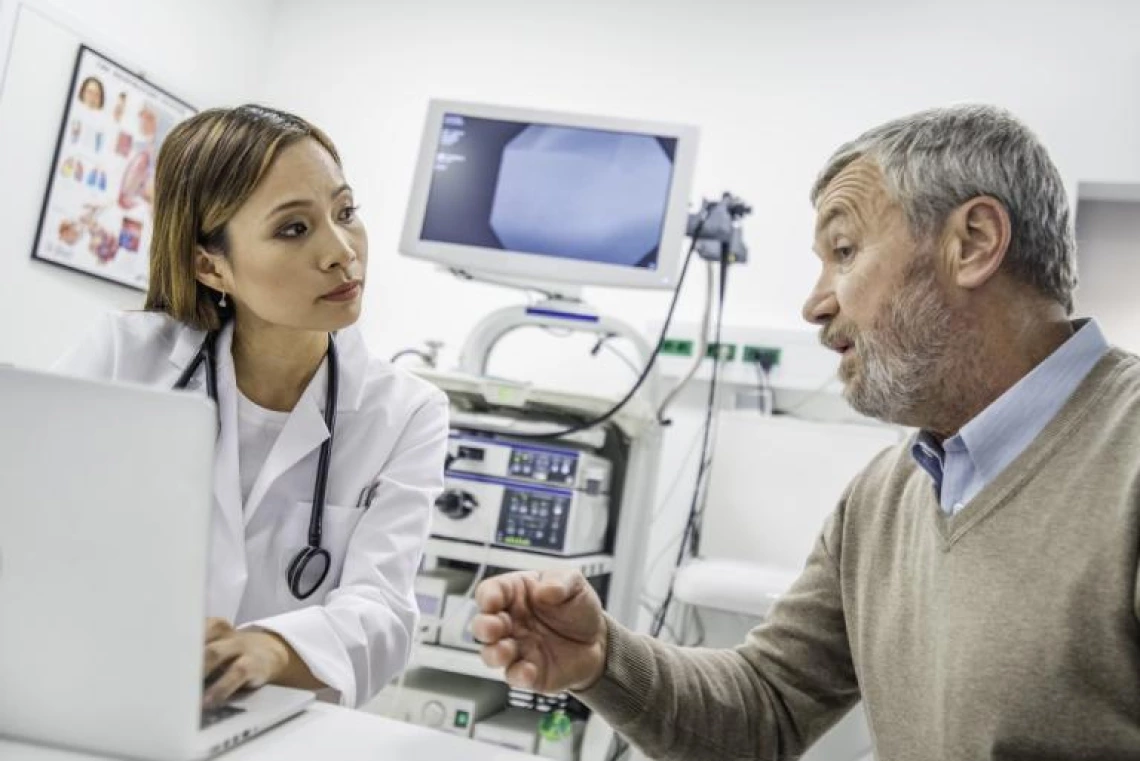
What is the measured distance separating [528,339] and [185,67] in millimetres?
1360

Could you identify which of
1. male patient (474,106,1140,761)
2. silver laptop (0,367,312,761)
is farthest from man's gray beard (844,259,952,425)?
silver laptop (0,367,312,761)

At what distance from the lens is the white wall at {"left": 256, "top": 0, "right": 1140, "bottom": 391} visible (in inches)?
105

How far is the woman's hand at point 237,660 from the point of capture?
2.27 ft

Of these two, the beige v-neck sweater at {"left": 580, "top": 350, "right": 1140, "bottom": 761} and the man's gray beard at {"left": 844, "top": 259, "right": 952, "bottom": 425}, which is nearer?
the beige v-neck sweater at {"left": 580, "top": 350, "right": 1140, "bottom": 761}

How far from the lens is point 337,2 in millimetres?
3387

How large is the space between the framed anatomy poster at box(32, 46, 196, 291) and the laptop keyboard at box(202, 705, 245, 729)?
2.24 meters

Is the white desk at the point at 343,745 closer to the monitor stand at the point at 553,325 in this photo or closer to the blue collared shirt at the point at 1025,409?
the blue collared shirt at the point at 1025,409

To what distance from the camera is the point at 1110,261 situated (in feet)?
9.10

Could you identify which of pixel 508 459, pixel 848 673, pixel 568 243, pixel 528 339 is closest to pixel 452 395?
pixel 508 459

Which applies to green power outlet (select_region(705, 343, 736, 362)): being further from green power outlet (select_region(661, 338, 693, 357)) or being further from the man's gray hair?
the man's gray hair

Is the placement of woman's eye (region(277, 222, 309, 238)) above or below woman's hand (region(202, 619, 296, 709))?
above

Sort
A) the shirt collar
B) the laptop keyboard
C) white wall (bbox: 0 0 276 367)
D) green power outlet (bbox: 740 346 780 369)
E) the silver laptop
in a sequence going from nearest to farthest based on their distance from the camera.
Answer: the silver laptop, the laptop keyboard, the shirt collar, white wall (bbox: 0 0 276 367), green power outlet (bbox: 740 346 780 369)

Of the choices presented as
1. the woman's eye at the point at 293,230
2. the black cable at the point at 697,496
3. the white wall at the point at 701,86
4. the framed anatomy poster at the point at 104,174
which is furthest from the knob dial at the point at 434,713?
the framed anatomy poster at the point at 104,174

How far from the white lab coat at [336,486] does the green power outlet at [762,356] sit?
1556 millimetres
